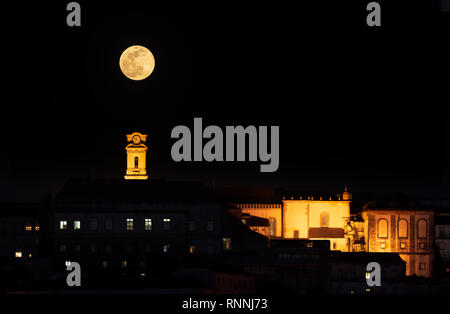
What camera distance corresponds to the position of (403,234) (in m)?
144

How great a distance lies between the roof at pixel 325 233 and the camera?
143250 millimetres

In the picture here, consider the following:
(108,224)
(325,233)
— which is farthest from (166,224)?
(325,233)

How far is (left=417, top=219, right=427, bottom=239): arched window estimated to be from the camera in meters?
144

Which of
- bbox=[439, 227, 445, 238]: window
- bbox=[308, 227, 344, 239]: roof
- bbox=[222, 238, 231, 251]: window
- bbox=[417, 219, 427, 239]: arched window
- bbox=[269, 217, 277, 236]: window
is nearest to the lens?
bbox=[222, 238, 231, 251]: window

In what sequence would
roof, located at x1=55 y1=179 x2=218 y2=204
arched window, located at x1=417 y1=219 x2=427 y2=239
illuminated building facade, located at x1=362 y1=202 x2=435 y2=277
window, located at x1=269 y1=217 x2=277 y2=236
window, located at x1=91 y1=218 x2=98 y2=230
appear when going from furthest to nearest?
window, located at x1=269 y1=217 x2=277 y2=236
arched window, located at x1=417 y1=219 x2=427 y2=239
illuminated building facade, located at x1=362 y1=202 x2=435 y2=277
roof, located at x1=55 y1=179 x2=218 y2=204
window, located at x1=91 y1=218 x2=98 y2=230

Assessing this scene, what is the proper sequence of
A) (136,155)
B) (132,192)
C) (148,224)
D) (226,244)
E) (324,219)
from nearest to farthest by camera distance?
(148,224) < (226,244) < (132,192) < (324,219) < (136,155)

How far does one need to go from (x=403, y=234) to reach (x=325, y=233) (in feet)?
23.5

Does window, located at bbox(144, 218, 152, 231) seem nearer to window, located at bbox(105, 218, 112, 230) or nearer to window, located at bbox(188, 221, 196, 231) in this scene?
window, located at bbox(105, 218, 112, 230)

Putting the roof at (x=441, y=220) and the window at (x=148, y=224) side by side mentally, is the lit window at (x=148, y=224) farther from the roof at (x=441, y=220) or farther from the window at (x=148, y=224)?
the roof at (x=441, y=220)

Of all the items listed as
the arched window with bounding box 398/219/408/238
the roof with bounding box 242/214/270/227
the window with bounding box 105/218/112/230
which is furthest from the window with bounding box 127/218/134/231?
the arched window with bounding box 398/219/408/238

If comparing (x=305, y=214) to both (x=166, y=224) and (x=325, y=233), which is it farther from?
(x=166, y=224)

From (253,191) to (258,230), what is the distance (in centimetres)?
1316

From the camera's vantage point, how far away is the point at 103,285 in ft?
364
